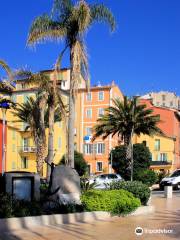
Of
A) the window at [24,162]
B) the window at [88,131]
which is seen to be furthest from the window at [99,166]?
the window at [24,162]

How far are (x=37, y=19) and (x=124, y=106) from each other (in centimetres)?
2395

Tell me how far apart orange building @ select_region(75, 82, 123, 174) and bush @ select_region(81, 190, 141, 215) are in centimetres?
6824

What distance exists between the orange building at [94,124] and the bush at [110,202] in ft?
224

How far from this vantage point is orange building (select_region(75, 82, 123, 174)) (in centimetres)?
8638

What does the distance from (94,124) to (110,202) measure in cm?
7202

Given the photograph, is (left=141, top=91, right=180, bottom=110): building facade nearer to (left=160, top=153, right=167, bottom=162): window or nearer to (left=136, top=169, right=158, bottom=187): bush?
(left=160, top=153, right=167, bottom=162): window

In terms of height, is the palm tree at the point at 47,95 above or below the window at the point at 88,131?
below

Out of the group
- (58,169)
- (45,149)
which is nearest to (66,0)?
(45,149)

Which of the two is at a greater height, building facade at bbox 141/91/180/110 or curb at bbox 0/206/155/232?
building facade at bbox 141/91/180/110

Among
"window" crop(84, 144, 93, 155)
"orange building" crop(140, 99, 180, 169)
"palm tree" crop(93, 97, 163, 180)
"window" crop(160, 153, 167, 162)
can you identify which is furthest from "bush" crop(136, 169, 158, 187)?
"orange building" crop(140, 99, 180, 169)

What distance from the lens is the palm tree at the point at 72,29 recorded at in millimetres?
21312

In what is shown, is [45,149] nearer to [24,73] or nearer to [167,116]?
[24,73]

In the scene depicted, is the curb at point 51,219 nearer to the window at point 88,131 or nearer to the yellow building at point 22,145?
the yellow building at point 22,145

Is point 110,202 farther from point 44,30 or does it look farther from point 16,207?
point 44,30
